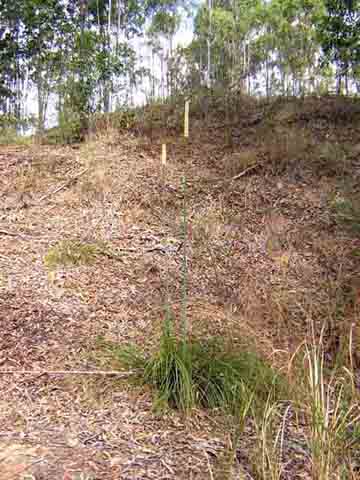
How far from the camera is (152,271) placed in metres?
3.38

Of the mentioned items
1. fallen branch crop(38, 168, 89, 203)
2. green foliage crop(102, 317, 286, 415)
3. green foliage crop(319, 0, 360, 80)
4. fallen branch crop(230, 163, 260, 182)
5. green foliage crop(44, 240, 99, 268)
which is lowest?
green foliage crop(102, 317, 286, 415)

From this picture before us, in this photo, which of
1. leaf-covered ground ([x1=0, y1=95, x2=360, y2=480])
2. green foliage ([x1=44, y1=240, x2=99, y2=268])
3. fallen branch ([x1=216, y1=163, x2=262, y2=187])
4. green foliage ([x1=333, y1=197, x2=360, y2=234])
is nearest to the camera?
leaf-covered ground ([x1=0, y1=95, x2=360, y2=480])

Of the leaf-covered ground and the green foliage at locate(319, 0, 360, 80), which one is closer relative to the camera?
the leaf-covered ground

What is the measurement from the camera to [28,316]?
253cm

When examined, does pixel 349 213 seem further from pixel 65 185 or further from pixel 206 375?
pixel 65 185

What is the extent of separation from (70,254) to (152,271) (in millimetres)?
702

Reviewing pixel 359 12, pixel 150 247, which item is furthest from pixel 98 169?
pixel 359 12

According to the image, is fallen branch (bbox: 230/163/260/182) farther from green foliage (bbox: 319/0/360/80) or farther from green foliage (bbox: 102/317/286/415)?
green foliage (bbox: 102/317/286/415)

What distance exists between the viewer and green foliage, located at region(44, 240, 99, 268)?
3296 millimetres

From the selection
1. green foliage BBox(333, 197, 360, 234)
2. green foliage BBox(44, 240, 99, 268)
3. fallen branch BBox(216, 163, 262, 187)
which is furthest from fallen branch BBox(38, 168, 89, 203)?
green foliage BBox(333, 197, 360, 234)

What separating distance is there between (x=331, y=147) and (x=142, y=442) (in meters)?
4.78

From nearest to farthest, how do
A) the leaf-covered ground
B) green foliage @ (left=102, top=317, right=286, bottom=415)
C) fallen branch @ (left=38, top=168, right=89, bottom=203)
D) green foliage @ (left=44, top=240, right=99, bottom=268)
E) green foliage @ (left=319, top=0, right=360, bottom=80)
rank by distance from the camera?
the leaf-covered ground
green foliage @ (left=102, top=317, right=286, bottom=415)
green foliage @ (left=44, top=240, right=99, bottom=268)
fallen branch @ (left=38, top=168, right=89, bottom=203)
green foliage @ (left=319, top=0, right=360, bottom=80)

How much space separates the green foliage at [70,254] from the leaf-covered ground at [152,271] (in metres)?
0.07

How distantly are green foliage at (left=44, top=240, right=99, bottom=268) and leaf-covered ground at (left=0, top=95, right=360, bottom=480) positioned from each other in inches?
2.7
